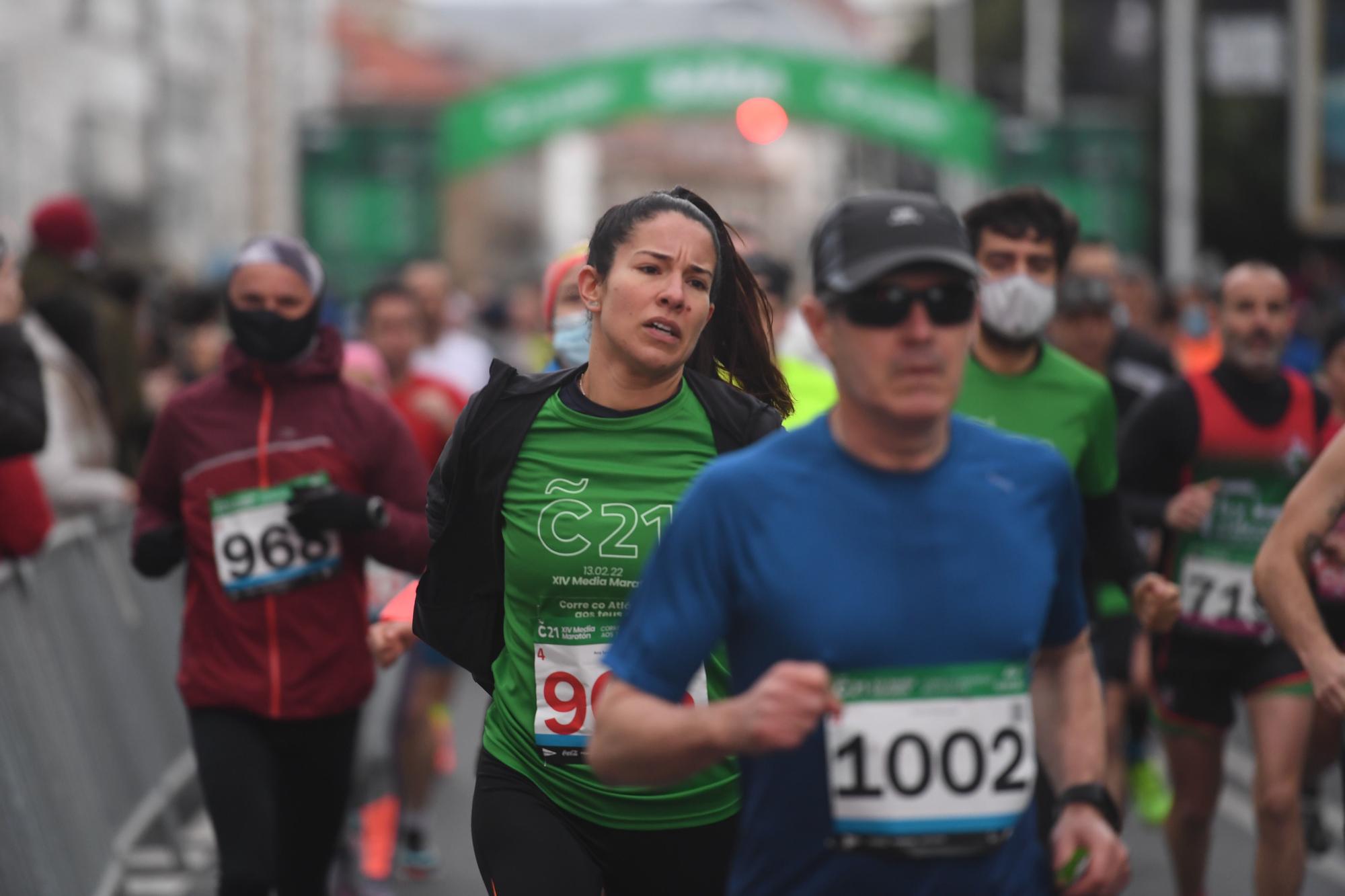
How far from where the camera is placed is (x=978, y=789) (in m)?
3.40

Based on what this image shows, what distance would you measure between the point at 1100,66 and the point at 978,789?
79.4 ft

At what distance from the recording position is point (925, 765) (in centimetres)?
338

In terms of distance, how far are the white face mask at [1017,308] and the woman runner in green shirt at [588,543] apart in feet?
5.07

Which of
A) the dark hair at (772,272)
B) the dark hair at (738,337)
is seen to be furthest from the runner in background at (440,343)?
the dark hair at (738,337)

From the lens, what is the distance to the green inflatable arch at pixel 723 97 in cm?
3138

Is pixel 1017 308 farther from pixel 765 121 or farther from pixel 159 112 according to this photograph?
pixel 159 112

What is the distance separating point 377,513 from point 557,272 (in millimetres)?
797

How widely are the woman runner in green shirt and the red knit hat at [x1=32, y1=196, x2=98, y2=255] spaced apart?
598 cm

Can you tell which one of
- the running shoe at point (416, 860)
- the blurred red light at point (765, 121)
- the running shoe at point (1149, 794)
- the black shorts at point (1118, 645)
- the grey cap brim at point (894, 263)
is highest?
the blurred red light at point (765, 121)

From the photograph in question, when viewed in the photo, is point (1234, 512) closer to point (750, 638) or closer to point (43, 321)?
point (750, 638)

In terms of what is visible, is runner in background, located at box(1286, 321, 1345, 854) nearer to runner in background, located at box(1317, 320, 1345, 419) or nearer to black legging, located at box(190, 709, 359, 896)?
runner in background, located at box(1317, 320, 1345, 419)

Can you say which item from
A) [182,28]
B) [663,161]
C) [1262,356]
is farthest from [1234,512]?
[663,161]

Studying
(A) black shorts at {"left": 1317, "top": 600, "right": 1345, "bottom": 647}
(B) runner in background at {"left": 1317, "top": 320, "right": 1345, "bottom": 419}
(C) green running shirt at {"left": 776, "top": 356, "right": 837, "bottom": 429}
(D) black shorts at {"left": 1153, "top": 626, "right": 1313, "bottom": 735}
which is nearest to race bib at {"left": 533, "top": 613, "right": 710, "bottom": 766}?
(C) green running shirt at {"left": 776, "top": 356, "right": 837, "bottom": 429}

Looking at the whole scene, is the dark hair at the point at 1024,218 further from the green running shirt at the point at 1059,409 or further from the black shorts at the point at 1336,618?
the black shorts at the point at 1336,618
